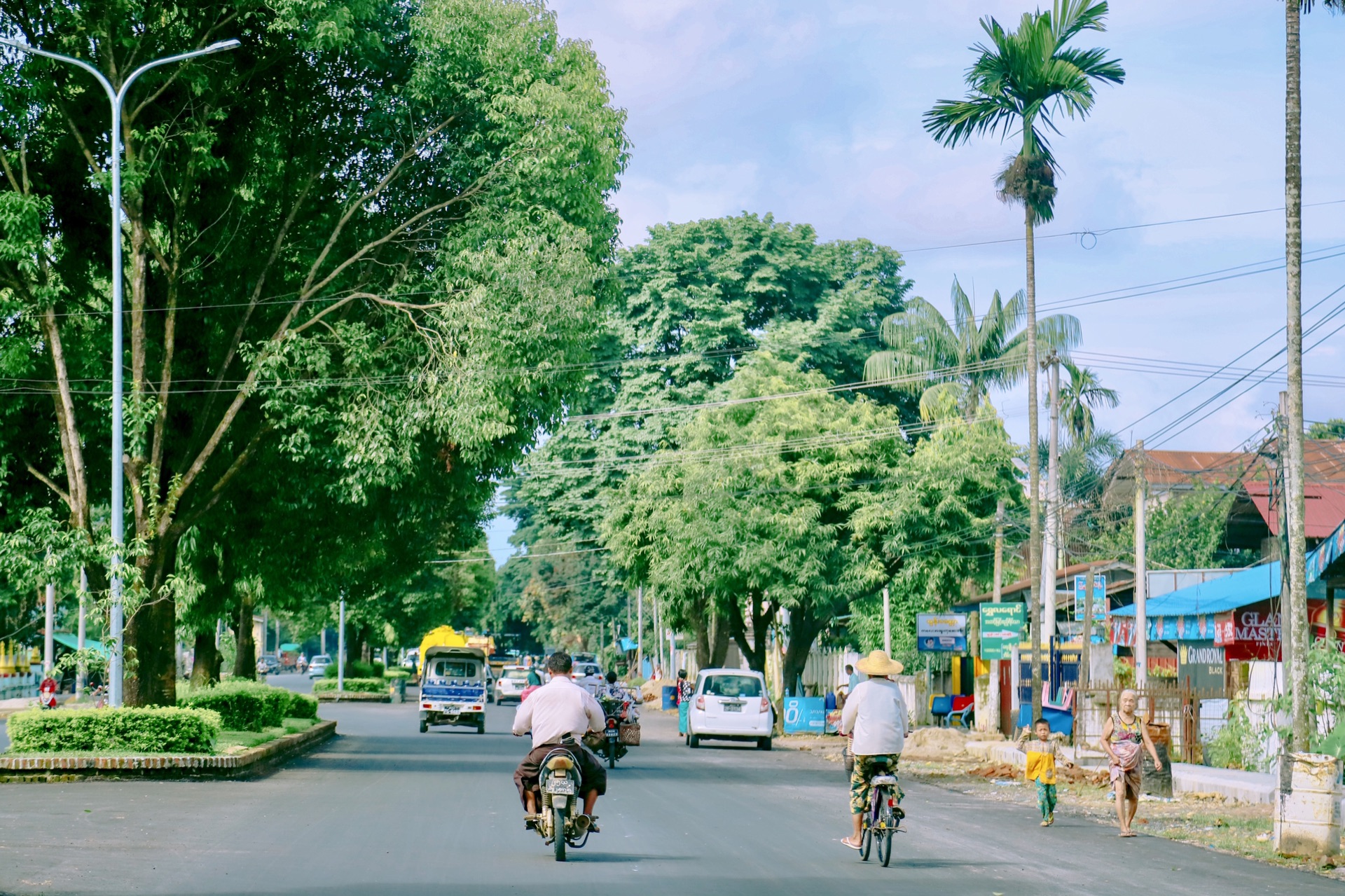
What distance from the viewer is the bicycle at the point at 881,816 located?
13.1 m

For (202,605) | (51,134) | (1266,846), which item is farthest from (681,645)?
(1266,846)

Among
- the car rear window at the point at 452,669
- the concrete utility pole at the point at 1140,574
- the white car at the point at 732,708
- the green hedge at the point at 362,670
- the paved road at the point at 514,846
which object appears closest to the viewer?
the paved road at the point at 514,846

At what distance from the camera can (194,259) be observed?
26.4 meters

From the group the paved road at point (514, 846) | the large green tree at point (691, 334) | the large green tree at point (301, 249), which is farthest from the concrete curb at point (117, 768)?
the large green tree at point (691, 334)

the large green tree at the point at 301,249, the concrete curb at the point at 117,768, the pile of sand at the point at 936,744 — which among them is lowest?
the pile of sand at the point at 936,744

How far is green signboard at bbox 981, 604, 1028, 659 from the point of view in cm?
3369

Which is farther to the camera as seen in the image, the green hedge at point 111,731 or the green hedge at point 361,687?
the green hedge at point 361,687

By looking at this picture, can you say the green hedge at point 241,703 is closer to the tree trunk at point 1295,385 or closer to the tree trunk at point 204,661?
the tree trunk at point 204,661

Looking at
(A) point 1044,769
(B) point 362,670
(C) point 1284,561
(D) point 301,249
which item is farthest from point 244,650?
(B) point 362,670

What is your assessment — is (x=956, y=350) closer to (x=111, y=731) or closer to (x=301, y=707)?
A: (x=301, y=707)

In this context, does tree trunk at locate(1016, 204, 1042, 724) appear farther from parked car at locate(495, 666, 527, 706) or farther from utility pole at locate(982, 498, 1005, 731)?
parked car at locate(495, 666, 527, 706)

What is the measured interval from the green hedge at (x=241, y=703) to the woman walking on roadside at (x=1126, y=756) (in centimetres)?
1649

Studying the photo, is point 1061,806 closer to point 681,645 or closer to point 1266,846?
point 1266,846

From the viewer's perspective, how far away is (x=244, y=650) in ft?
133
